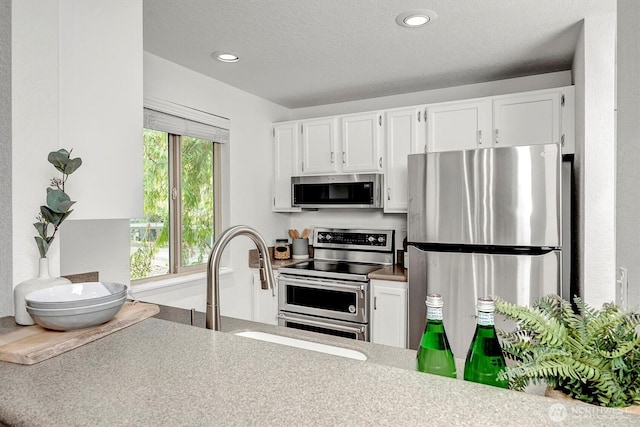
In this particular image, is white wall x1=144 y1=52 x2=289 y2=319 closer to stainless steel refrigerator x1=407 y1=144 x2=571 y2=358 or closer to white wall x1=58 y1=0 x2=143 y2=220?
white wall x1=58 y1=0 x2=143 y2=220

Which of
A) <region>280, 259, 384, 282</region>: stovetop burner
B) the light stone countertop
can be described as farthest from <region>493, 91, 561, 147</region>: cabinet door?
the light stone countertop

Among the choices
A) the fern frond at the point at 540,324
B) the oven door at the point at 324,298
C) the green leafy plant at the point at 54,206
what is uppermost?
the green leafy plant at the point at 54,206

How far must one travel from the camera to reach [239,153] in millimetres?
3326

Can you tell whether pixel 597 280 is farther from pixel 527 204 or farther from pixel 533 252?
pixel 527 204

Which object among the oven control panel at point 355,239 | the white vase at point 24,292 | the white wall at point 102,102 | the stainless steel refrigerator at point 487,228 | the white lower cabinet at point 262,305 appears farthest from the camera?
the oven control panel at point 355,239

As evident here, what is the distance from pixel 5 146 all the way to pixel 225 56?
1645mm

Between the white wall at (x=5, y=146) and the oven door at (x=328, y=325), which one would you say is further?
the oven door at (x=328, y=325)

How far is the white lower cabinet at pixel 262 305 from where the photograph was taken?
3.40 metres

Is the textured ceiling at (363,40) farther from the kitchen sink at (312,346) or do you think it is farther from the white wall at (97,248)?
the kitchen sink at (312,346)

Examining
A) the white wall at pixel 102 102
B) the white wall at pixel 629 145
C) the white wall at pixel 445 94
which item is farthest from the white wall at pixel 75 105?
the white wall at pixel 445 94

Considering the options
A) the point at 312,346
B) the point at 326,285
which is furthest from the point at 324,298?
the point at 312,346

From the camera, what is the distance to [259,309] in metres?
A: 3.41

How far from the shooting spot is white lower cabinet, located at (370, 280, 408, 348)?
285cm

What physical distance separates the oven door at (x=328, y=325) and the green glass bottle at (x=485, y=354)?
7.45 ft
